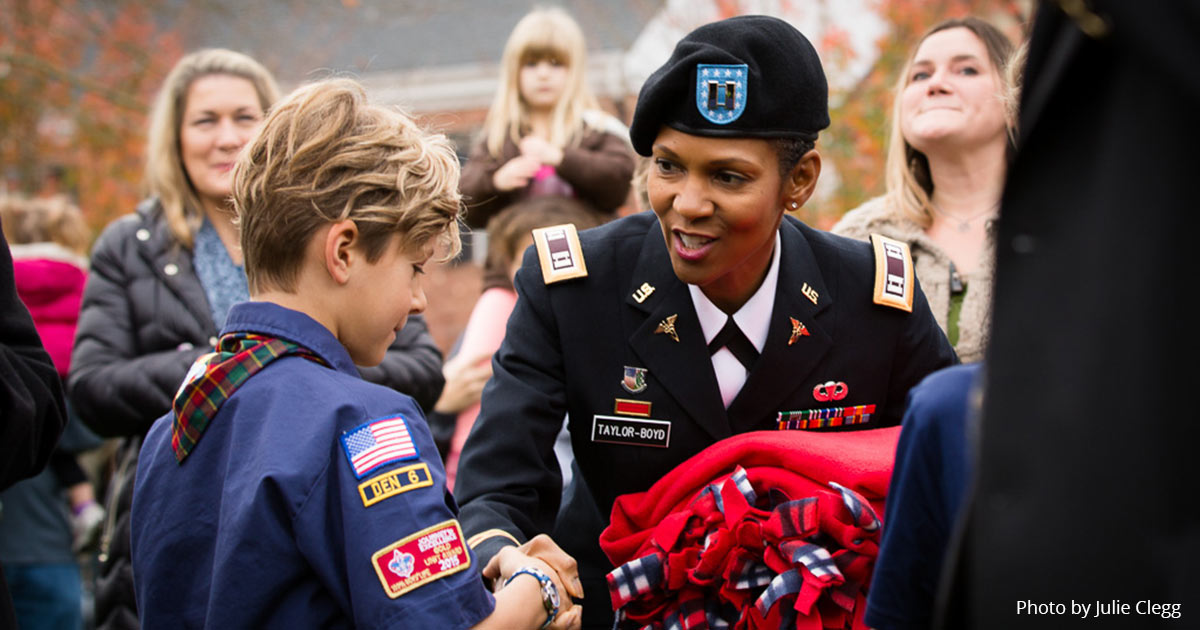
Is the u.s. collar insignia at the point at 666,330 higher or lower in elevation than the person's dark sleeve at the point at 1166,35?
lower

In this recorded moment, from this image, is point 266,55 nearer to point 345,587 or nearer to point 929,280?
point 929,280

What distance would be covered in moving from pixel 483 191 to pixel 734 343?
205 cm

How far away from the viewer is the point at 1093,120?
3.67ft

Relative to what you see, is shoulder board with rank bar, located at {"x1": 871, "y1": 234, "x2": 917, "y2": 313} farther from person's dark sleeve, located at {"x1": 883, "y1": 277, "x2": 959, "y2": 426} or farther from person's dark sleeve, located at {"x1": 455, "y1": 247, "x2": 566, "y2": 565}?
person's dark sleeve, located at {"x1": 455, "y1": 247, "x2": 566, "y2": 565}

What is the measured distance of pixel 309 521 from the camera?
190 centimetres

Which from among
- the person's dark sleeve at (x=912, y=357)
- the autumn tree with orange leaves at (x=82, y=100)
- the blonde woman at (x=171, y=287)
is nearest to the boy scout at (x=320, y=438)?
the person's dark sleeve at (x=912, y=357)

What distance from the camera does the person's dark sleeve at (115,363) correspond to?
11.2ft

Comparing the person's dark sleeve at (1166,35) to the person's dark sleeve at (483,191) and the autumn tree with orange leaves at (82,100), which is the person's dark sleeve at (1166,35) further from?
the autumn tree with orange leaves at (82,100)

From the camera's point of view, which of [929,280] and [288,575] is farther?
[929,280]

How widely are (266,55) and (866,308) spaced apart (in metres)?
12.3

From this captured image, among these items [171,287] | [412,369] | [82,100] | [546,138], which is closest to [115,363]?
[171,287]

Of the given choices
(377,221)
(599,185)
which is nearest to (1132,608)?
(377,221)

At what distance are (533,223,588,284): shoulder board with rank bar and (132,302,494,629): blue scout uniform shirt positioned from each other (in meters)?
0.72

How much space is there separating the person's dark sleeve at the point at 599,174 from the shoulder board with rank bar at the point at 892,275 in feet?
5.63
